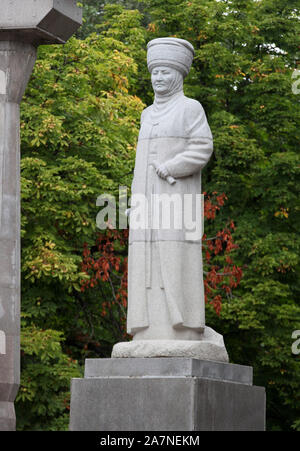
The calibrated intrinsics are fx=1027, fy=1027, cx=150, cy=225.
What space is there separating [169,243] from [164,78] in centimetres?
173

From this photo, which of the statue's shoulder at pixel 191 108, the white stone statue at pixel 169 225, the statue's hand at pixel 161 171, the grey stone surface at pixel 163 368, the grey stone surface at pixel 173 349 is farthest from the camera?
the statue's shoulder at pixel 191 108

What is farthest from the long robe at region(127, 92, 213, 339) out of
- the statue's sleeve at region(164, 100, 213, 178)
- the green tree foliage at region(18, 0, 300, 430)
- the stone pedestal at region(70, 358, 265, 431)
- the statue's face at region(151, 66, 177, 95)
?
the green tree foliage at region(18, 0, 300, 430)

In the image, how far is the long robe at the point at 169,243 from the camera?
10.0 meters

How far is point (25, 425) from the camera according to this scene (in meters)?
18.4

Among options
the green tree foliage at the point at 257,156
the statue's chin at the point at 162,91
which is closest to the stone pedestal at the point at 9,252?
the statue's chin at the point at 162,91

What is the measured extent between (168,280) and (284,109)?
602 inches

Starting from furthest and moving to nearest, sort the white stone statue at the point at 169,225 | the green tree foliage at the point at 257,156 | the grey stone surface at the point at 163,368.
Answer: the green tree foliage at the point at 257,156, the white stone statue at the point at 169,225, the grey stone surface at the point at 163,368

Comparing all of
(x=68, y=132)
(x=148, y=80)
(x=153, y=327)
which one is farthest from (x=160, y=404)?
(x=148, y=80)

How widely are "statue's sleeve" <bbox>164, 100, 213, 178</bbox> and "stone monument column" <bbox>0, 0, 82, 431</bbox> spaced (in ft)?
12.5

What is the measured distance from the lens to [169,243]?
1014 cm

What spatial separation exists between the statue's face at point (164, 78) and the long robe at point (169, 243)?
5.4 inches

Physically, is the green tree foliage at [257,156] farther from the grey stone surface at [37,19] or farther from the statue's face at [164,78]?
the statue's face at [164,78]

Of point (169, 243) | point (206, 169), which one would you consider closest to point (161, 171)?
point (169, 243)

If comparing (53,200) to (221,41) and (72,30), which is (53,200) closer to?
(72,30)
